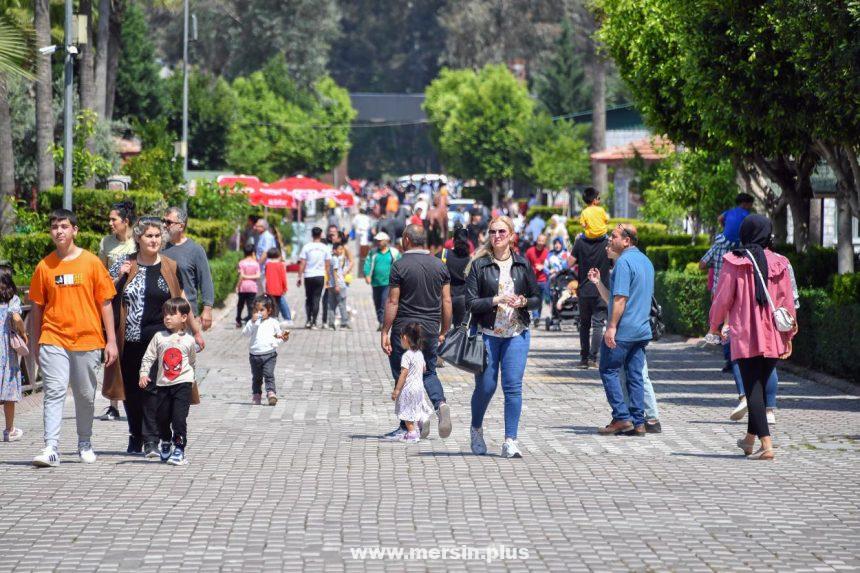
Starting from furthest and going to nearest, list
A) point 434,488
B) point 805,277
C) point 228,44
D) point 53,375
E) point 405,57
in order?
point 405,57 → point 228,44 → point 805,277 → point 53,375 → point 434,488

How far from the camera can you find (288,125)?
81.5m

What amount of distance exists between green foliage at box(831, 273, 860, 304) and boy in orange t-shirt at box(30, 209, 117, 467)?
8012 millimetres

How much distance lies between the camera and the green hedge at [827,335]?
586 inches

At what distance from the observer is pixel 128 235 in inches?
471

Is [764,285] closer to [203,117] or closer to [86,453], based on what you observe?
[86,453]

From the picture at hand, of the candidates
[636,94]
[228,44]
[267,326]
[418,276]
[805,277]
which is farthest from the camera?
[228,44]

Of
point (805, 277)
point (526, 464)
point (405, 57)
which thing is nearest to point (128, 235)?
point (526, 464)

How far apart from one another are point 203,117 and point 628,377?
48524 millimetres

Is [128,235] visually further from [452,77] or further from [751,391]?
[452,77]

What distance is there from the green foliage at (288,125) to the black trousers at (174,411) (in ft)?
203

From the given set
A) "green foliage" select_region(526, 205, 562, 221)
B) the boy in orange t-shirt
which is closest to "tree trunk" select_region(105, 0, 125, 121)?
"green foliage" select_region(526, 205, 562, 221)

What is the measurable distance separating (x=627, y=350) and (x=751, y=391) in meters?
1.44

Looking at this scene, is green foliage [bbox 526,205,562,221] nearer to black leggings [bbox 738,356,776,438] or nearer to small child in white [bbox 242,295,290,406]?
small child in white [bbox 242,295,290,406]

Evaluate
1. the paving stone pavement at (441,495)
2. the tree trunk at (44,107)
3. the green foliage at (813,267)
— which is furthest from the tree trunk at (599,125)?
the paving stone pavement at (441,495)
